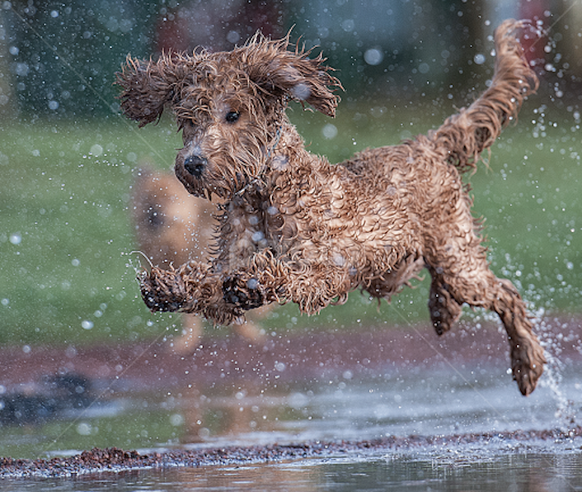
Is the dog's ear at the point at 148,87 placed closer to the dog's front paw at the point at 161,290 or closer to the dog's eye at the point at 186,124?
the dog's eye at the point at 186,124

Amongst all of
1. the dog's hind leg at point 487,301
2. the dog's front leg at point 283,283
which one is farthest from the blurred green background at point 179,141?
the dog's front leg at point 283,283

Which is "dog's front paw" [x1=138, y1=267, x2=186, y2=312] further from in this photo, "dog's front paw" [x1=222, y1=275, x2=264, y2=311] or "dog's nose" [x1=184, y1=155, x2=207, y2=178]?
"dog's nose" [x1=184, y1=155, x2=207, y2=178]

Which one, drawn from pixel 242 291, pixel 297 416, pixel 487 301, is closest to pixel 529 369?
pixel 487 301

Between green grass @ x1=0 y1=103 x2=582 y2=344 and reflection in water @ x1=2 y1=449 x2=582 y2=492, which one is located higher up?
green grass @ x1=0 y1=103 x2=582 y2=344

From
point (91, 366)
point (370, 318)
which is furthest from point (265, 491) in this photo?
point (370, 318)

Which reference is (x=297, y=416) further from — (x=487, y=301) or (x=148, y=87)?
(x=148, y=87)

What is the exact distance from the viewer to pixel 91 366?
32.8 ft

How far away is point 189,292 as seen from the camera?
16.7 ft

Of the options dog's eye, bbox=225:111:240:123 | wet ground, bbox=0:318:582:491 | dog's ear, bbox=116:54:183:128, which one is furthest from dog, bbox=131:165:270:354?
dog's eye, bbox=225:111:240:123

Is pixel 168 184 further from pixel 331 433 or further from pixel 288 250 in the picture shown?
pixel 288 250

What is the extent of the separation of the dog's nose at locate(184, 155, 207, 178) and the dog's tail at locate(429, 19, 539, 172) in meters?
2.53

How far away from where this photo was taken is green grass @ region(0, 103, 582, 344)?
13617mm

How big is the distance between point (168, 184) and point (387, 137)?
10.8 meters

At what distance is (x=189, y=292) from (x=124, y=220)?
41.5 feet
